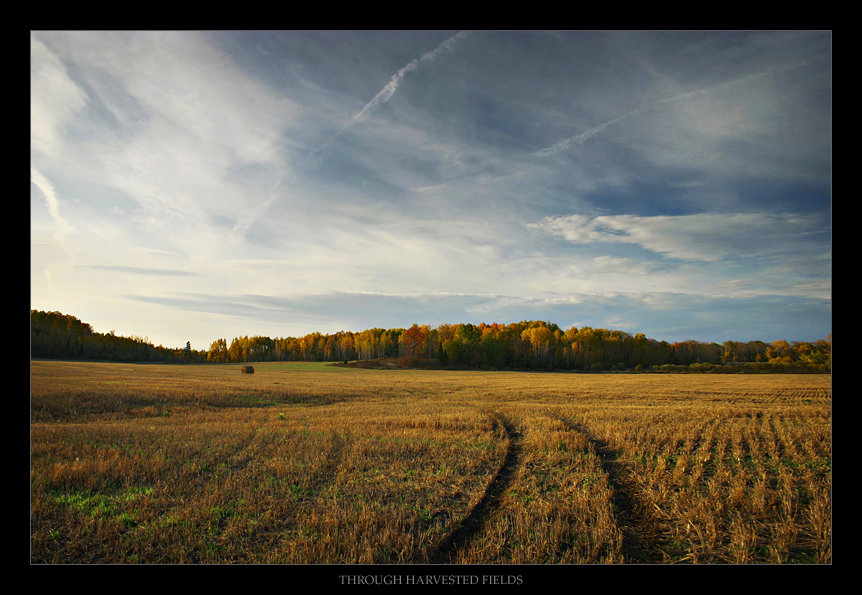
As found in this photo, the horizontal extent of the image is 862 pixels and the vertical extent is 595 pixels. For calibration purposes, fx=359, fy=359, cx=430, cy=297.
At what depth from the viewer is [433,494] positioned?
746 cm

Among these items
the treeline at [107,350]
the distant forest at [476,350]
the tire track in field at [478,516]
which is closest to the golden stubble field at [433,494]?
the tire track in field at [478,516]

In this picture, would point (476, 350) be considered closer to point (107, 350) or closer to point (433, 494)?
Result: point (107, 350)

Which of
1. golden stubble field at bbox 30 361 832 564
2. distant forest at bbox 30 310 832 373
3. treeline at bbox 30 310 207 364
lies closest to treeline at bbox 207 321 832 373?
distant forest at bbox 30 310 832 373

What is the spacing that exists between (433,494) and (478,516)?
4.27 feet

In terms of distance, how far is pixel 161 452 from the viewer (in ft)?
33.7

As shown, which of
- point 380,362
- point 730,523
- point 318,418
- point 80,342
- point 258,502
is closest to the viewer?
point 730,523

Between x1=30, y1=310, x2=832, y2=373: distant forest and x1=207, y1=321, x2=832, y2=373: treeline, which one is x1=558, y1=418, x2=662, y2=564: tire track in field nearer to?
x1=30, y1=310, x2=832, y2=373: distant forest

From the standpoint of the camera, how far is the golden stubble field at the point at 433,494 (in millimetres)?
5230

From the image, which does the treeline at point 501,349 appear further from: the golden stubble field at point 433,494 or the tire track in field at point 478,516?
the tire track in field at point 478,516

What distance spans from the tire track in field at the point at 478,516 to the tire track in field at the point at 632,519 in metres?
2.17

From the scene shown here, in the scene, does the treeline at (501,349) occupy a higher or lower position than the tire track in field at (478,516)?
lower
